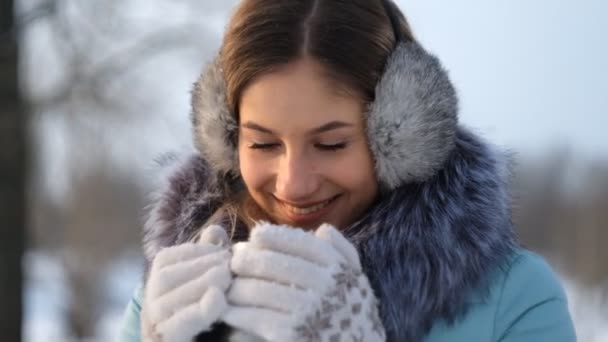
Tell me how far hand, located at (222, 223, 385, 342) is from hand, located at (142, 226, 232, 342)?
25mm

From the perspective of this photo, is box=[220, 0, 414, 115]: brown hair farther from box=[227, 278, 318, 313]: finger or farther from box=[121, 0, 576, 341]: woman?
box=[227, 278, 318, 313]: finger

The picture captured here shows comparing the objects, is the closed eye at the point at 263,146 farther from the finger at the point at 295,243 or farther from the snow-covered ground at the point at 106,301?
the snow-covered ground at the point at 106,301

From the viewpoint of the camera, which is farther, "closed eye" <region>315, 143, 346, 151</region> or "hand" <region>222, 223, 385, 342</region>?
"closed eye" <region>315, 143, 346, 151</region>

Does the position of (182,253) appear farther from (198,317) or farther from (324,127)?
(324,127)

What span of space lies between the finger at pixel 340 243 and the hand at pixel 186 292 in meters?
0.16

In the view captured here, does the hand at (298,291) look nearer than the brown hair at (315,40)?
Yes

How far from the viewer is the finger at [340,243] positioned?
6.48 feet

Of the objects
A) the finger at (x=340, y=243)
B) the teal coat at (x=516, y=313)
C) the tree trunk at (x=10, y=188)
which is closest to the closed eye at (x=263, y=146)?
the finger at (x=340, y=243)

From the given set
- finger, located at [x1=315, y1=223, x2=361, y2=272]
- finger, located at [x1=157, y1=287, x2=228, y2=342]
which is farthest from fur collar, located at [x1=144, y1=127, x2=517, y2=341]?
finger, located at [x1=157, y1=287, x2=228, y2=342]

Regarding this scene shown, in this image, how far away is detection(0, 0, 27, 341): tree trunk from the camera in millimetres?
5551

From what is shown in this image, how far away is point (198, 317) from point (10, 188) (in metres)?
3.89

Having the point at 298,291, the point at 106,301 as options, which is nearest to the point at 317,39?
the point at 298,291

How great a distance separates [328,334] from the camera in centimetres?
186

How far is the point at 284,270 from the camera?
1.89 meters
